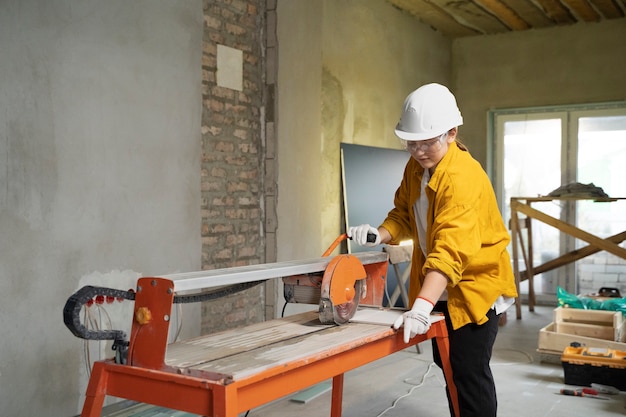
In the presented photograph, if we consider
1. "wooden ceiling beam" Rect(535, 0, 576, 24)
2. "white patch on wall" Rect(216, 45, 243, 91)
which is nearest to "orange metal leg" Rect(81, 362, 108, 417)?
"white patch on wall" Rect(216, 45, 243, 91)

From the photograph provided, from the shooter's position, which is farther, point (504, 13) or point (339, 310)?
point (504, 13)

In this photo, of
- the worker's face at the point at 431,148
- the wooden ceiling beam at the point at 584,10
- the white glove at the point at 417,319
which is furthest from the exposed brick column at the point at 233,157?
the wooden ceiling beam at the point at 584,10

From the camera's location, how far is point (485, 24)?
26.0 ft

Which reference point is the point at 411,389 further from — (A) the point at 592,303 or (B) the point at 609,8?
(B) the point at 609,8

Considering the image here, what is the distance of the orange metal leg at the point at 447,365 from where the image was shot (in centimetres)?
266

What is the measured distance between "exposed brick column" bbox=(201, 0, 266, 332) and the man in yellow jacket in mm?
1929

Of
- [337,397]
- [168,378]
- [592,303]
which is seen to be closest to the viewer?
[168,378]

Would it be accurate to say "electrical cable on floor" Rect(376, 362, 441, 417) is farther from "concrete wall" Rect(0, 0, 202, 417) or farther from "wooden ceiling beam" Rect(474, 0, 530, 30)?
"wooden ceiling beam" Rect(474, 0, 530, 30)

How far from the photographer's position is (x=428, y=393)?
4.30 m

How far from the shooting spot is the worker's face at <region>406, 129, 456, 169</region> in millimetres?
2539

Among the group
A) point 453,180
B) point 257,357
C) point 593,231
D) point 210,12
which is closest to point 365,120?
point 210,12

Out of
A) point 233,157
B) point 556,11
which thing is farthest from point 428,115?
point 556,11

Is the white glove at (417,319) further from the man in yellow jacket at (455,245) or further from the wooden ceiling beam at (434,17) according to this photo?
the wooden ceiling beam at (434,17)

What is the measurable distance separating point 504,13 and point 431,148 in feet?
17.9
